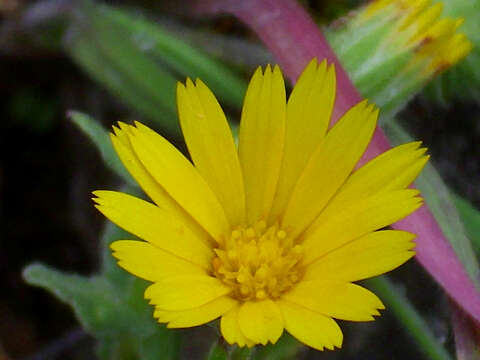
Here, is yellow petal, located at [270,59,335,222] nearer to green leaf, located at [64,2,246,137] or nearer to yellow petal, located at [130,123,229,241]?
yellow petal, located at [130,123,229,241]

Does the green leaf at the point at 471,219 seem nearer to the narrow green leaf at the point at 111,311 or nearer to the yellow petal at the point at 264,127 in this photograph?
the yellow petal at the point at 264,127

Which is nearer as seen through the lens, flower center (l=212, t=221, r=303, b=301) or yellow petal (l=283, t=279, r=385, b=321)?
yellow petal (l=283, t=279, r=385, b=321)

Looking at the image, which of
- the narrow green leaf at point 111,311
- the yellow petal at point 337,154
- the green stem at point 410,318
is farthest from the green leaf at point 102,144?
the green stem at point 410,318

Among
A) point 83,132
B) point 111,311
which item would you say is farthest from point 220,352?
point 83,132

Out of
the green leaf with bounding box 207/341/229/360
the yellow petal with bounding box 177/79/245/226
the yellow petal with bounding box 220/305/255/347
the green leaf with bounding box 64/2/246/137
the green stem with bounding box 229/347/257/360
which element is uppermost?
the green leaf with bounding box 64/2/246/137

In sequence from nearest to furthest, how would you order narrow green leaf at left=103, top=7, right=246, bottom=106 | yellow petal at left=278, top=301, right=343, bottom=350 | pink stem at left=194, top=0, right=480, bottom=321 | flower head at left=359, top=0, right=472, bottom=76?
yellow petal at left=278, top=301, right=343, bottom=350, pink stem at left=194, top=0, right=480, bottom=321, flower head at left=359, top=0, right=472, bottom=76, narrow green leaf at left=103, top=7, right=246, bottom=106

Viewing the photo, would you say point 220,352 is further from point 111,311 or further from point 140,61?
point 140,61

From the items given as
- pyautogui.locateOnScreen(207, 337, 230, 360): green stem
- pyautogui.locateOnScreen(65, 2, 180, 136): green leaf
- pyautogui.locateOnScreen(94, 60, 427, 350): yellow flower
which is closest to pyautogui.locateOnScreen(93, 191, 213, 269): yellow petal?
pyautogui.locateOnScreen(94, 60, 427, 350): yellow flower

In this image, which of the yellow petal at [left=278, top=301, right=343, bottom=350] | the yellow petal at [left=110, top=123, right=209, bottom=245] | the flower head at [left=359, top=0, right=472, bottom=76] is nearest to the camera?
the yellow petal at [left=278, top=301, right=343, bottom=350]
